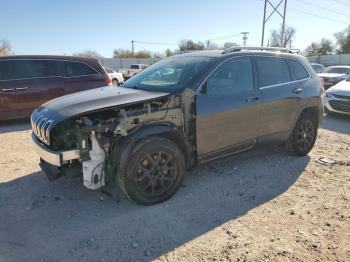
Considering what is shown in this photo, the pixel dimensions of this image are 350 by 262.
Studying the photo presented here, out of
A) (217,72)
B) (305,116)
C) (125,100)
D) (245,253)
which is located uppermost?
(217,72)

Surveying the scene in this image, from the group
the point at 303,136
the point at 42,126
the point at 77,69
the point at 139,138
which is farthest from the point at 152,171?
the point at 77,69

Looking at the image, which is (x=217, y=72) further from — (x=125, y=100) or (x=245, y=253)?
(x=245, y=253)

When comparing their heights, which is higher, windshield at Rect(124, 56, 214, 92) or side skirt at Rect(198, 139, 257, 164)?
windshield at Rect(124, 56, 214, 92)

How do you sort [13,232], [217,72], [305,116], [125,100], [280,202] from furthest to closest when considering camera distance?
[305,116] → [217,72] → [280,202] → [125,100] → [13,232]

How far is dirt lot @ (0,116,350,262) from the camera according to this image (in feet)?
10.0

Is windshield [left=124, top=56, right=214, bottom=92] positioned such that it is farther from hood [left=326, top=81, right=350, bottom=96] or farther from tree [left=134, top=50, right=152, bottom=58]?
tree [left=134, top=50, right=152, bottom=58]

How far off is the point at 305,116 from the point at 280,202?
2.15 metres

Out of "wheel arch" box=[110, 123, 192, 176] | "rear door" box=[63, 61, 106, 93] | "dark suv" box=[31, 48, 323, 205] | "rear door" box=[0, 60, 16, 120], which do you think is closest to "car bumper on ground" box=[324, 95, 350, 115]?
"dark suv" box=[31, 48, 323, 205]

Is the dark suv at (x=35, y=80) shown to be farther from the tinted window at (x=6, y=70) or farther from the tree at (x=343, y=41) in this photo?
the tree at (x=343, y=41)

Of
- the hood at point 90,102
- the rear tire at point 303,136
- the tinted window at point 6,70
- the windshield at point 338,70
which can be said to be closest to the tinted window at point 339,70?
the windshield at point 338,70

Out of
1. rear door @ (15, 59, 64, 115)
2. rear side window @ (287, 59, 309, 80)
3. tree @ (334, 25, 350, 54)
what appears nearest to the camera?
rear side window @ (287, 59, 309, 80)

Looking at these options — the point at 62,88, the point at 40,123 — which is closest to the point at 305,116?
the point at 40,123

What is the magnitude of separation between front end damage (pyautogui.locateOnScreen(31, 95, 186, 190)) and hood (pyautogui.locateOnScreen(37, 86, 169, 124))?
55 mm

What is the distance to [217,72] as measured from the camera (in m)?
4.30
